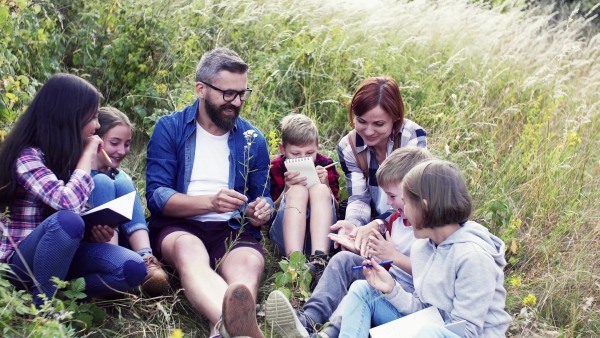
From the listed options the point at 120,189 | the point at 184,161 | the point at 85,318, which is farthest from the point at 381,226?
the point at 85,318

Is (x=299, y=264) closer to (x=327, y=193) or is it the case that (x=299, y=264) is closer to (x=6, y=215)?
(x=327, y=193)

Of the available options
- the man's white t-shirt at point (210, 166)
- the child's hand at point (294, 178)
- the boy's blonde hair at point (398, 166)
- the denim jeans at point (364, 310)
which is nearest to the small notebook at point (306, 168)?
the child's hand at point (294, 178)

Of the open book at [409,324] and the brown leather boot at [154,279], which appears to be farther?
the brown leather boot at [154,279]

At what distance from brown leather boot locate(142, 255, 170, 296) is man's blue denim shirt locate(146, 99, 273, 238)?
1.18 feet

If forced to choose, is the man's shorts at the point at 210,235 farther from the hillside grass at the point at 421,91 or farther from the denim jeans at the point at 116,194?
the hillside grass at the point at 421,91

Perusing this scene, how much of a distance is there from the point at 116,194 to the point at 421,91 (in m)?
3.21

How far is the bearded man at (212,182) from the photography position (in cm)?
399

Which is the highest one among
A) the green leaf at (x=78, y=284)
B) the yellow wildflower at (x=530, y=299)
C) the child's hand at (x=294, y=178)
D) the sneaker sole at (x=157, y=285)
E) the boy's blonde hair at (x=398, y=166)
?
the boy's blonde hair at (x=398, y=166)

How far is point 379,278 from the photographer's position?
3.31 metres

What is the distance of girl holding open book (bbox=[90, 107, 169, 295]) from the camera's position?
153 inches

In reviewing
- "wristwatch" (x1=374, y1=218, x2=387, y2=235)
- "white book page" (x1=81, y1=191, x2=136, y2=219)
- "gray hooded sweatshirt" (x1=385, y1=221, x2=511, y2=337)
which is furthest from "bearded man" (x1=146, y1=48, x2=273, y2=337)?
"gray hooded sweatshirt" (x1=385, y1=221, x2=511, y2=337)

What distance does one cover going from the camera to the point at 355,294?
3414 mm

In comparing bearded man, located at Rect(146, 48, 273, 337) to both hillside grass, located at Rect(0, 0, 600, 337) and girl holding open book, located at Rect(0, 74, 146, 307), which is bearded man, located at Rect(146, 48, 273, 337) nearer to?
hillside grass, located at Rect(0, 0, 600, 337)

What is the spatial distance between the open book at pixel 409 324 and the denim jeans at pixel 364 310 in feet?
0.52
